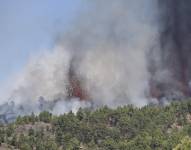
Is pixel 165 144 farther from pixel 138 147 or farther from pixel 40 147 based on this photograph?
pixel 40 147

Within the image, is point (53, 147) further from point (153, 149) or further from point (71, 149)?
point (153, 149)

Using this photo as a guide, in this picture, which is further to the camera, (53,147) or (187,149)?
(53,147)

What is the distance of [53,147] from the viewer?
19938 centimetres

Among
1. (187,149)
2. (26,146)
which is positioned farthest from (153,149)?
(187,149)

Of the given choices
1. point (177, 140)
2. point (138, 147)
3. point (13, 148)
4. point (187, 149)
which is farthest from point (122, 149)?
point (187, 149)

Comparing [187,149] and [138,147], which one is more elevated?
[138,147]

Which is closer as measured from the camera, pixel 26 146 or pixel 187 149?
pixel 187 149

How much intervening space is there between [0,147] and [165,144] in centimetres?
4644

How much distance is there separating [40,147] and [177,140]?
40.5m

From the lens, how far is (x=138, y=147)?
19725 cm

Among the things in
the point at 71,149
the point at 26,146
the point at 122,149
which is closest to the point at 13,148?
the point at 26,146

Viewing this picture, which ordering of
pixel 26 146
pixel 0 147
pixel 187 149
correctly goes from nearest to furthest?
1. pixel 187 149
2. pixel 0 147
3. pixel 26 146

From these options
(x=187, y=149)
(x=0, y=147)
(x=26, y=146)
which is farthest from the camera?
(x=26, y=146)

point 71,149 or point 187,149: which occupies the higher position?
point 71,149
